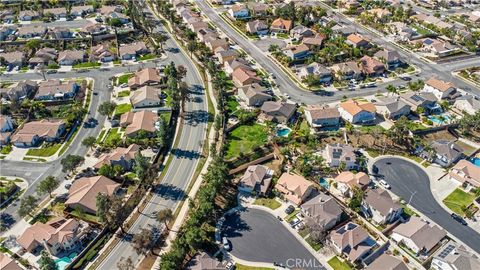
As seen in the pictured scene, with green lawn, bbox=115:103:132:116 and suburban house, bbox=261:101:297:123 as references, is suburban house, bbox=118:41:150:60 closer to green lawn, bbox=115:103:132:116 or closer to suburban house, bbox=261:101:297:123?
green lawn, bbox=115:103:132:116

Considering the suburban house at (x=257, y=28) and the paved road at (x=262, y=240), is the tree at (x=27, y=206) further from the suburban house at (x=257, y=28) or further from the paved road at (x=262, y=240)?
the suburban house at (x=257, y=28)

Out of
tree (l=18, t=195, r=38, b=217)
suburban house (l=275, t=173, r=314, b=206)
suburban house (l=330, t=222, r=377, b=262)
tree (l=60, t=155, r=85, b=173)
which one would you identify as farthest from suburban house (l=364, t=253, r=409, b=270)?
tree (l=18, t=195, r=38, b=217)

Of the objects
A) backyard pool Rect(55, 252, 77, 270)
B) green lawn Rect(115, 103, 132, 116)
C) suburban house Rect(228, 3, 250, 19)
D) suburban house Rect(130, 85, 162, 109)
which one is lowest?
backyard pool Rect(55, 252, 77, 270)

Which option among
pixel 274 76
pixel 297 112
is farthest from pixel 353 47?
pixel 297 112

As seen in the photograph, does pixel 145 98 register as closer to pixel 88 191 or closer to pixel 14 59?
pixel 88 191

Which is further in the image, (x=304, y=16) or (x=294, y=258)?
(x=304, y=16)

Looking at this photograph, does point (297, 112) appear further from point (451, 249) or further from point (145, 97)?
point (451, 249)

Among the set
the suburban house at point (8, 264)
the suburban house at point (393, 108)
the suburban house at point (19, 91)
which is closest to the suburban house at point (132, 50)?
the suburban house at point (19, 91)
